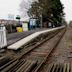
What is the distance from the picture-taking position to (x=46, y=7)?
6041 centimetres

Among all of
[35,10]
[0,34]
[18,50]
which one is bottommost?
[18,50]

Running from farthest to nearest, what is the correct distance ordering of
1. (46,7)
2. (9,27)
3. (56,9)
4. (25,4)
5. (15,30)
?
(25,4)
(56,9)
(46,7)
(15,30)
(9,27)

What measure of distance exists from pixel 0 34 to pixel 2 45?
2.41 feet

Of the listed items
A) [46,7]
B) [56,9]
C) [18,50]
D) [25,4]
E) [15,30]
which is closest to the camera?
[18,50]

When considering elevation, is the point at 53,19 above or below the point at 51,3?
below

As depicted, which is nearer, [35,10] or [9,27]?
[9,27]

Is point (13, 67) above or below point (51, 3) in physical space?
below

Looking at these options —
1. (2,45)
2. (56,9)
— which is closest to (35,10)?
(56,9)

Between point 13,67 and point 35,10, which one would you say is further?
point 35,10

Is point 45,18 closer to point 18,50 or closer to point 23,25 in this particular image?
point 23,25

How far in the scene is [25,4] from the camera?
80.4 metres

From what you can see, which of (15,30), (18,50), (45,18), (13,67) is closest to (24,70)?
(13,67)

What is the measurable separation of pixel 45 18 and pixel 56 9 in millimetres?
7202

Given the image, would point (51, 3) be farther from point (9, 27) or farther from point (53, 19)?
point (9, 27)
